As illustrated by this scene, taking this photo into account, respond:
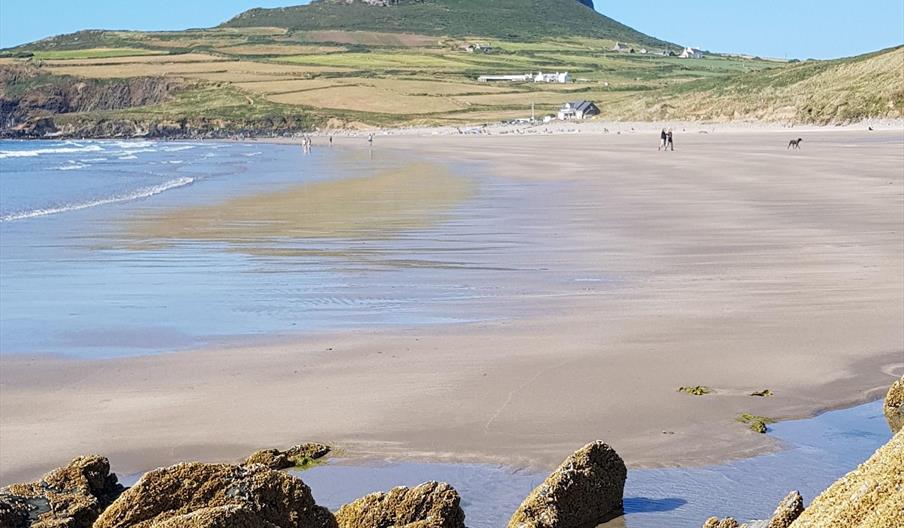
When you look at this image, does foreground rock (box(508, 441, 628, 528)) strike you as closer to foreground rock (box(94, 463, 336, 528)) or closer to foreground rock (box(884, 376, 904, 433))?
foreground rock (box(94, 463, 336, 528))

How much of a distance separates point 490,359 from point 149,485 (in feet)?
15.8

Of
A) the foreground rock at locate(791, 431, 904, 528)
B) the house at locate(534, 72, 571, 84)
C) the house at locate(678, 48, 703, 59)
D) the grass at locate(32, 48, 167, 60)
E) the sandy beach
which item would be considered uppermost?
the grass at locate(32, 48, 167, 60)

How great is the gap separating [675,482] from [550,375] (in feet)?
8.19

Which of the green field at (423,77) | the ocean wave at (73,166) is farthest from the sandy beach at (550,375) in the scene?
the green field at (423,77)

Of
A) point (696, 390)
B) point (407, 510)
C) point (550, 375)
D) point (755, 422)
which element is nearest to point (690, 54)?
point (550, 375)

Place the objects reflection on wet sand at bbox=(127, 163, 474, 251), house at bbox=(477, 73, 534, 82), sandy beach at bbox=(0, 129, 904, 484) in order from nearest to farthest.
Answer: sandy beach at bbox=(0, 129, 904, 484) → reflection on wet sand at bbox=(127, 163, 474, 251) → house at bbox=(477, 73, 534, 82)

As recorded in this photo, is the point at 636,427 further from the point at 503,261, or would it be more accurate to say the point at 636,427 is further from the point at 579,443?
the point at 503,261

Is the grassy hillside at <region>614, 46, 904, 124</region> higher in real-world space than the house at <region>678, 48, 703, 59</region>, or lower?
lower

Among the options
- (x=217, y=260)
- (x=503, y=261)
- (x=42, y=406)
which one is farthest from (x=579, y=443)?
(x=217, y=260)

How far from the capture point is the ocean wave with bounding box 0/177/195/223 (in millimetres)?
24031

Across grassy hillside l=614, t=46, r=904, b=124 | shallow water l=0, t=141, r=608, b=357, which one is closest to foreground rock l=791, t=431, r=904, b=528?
shallow water l=0, t=141, r=608, b=357

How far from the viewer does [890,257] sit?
13.9 metres

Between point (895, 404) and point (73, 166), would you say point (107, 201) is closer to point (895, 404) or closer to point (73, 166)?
point (73, 166)

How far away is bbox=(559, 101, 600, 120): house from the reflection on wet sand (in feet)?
209
